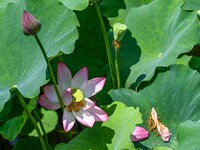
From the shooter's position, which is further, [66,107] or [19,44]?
[19,44]

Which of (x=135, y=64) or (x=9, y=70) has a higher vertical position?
(x=9, y=70)

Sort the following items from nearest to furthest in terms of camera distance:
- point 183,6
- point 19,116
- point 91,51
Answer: point 19,116 < point 183,6 < point 91,51

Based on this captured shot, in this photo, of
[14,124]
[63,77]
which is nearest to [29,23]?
[63,77]

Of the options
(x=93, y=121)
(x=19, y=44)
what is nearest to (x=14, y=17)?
(x=19, y=44)

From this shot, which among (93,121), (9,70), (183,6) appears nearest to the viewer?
(93,121)

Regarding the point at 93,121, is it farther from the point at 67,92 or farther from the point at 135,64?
the point at 135,64

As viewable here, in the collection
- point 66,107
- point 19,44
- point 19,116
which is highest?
point 19,44

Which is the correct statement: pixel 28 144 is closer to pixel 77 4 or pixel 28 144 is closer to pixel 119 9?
pixel 77 4

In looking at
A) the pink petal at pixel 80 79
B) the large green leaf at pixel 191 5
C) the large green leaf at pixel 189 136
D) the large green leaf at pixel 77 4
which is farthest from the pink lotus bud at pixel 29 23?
the large green leaf at pixel 191 5
